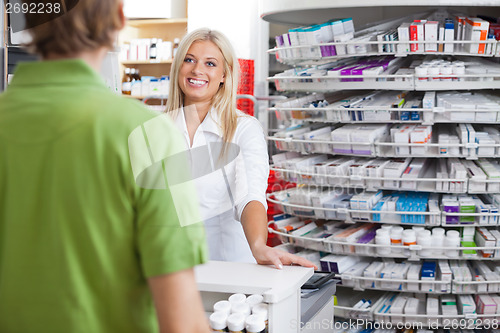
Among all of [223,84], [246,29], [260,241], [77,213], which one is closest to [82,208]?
[77,213]

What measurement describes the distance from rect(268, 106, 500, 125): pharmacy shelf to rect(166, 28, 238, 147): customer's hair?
0.56m

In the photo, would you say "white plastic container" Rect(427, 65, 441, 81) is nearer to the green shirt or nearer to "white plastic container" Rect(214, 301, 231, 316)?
"white plastic container" Rect(214, 301, 231, 316)

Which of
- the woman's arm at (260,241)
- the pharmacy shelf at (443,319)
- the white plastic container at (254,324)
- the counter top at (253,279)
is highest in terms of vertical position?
the woman's arm at (260,241)

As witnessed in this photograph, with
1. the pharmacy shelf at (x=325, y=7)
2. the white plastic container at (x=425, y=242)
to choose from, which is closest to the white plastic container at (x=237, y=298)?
the white plastic container at (x=425, y=242)

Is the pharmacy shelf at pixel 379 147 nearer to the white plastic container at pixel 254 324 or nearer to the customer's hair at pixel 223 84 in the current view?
the customer's hair at pixel 223 84

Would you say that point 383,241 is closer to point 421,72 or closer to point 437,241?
point 437,241

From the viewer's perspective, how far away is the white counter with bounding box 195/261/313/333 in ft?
5.75

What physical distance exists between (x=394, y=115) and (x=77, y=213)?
2.43 m

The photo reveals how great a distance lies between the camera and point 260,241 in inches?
91.4

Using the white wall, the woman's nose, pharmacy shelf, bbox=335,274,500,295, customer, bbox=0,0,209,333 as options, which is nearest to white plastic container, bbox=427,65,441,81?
pharmacy shelf, bbox=335,274,500,295

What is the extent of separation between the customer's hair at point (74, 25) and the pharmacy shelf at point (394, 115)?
7.42 ft

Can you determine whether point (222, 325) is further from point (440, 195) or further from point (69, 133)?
point (440, 195)

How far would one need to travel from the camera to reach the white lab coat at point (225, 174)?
105 inches

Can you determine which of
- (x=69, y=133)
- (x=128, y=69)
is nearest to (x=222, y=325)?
(x=69, y=133)
